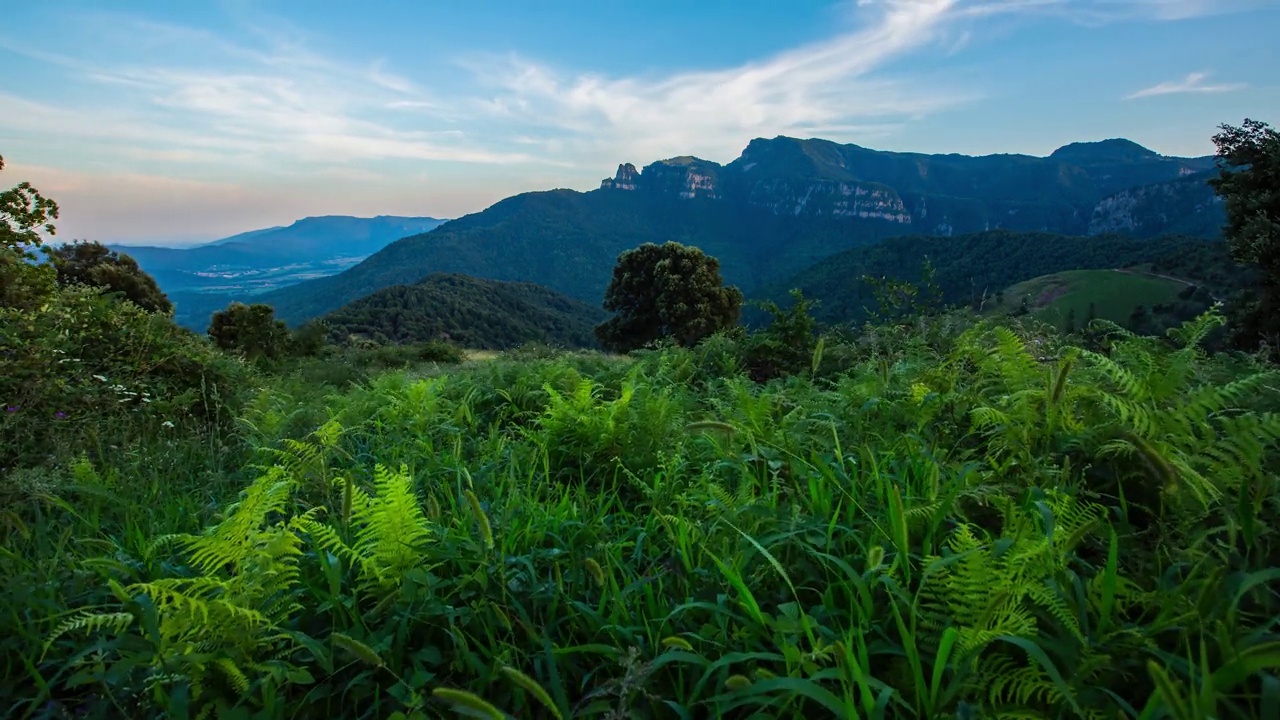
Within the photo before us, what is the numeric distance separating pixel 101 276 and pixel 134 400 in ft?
120

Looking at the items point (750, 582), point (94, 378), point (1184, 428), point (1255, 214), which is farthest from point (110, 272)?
point (1255, 214)

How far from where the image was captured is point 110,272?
106 feet

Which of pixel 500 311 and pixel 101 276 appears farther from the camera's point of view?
pixel 500 311

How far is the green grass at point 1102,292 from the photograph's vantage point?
5788cm

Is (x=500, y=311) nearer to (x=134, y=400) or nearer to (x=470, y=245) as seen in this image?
(x=134, y=400)

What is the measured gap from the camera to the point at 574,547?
2477 mm

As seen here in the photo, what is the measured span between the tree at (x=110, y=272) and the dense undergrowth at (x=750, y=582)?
35520 mm

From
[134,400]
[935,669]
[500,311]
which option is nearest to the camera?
[935,669]

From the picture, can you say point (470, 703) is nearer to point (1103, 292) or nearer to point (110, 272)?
point (110, 272)

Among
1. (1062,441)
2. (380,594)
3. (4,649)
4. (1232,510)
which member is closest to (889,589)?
(1232,510)

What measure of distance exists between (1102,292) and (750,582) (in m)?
80.2

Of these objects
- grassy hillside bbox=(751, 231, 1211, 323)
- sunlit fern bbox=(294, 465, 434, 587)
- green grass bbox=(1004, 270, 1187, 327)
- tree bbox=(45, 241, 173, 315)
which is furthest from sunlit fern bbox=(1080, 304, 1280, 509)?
grassy hillside bbox=(751, 231, 1211, 323)

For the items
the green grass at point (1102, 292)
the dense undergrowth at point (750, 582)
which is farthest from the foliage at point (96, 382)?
the green grass at point (1102, 292)

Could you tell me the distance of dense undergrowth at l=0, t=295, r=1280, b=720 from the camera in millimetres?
1526
